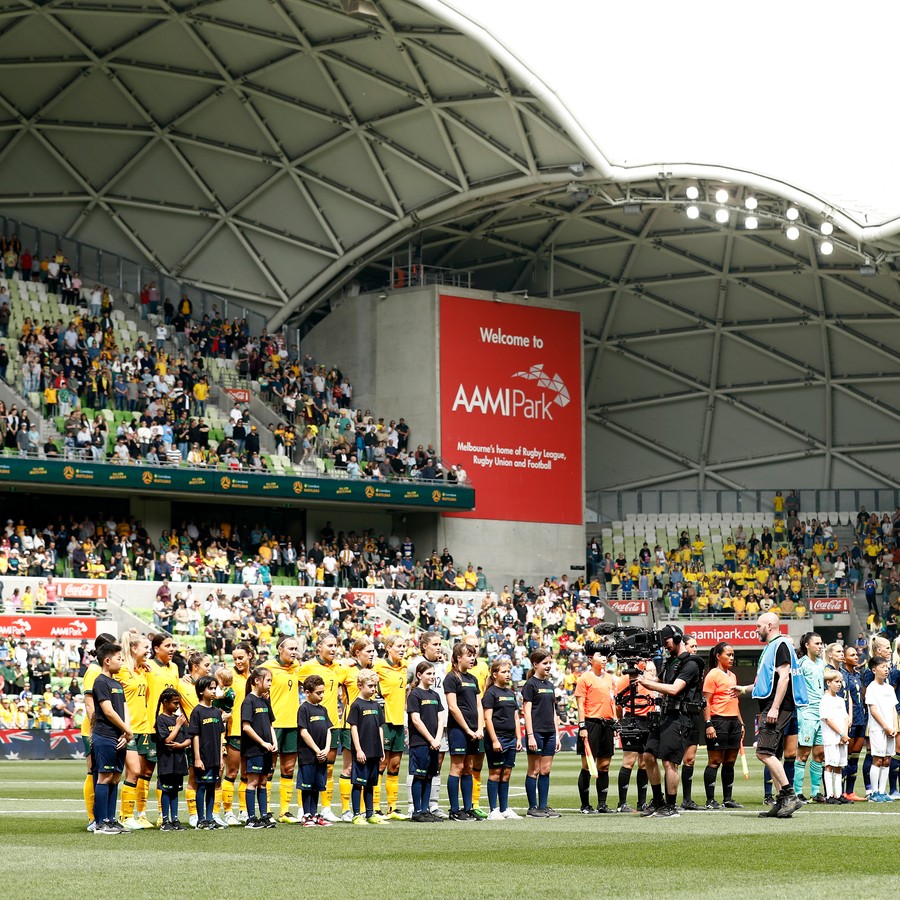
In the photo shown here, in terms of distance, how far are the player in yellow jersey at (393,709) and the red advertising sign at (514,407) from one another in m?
37.6

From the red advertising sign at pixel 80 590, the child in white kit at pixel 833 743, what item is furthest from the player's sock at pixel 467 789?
the red advertising sign at pixel 80 590

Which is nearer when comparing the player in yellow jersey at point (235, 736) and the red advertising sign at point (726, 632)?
the player in yellow jersey at point (235, 736)

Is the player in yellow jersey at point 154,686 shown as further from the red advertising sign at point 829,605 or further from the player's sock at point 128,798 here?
the red advertising sign at point 829,605

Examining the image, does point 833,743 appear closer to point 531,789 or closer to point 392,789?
point 531,789

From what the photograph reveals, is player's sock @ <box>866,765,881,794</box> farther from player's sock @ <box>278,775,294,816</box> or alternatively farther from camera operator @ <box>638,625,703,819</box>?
player's sock @ <box>278,775,294,816</box>

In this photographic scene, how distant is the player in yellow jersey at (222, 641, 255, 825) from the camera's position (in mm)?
17953

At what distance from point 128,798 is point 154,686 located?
1.20 meters

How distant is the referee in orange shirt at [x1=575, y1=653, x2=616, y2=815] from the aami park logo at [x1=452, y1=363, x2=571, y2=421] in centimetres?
3759

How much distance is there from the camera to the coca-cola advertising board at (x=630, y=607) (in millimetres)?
56938

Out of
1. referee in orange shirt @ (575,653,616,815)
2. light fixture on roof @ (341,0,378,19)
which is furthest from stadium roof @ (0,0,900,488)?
referee in orange shirt @ (575,653,616,815)

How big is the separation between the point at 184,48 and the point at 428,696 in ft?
119

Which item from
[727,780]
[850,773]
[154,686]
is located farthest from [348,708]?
[850,773]

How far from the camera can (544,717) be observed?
18.6 meters

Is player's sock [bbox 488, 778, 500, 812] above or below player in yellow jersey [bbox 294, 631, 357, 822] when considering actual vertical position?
below
